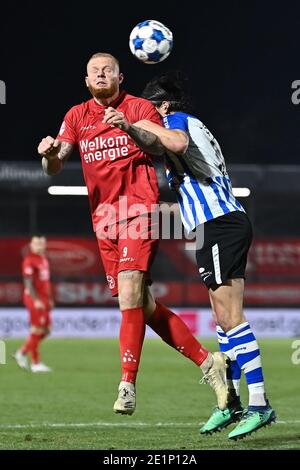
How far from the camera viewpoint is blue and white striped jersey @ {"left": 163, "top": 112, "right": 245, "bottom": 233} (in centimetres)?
640

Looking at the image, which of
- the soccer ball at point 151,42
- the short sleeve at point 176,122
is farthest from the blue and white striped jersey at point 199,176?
the soccer ball at point 151,42

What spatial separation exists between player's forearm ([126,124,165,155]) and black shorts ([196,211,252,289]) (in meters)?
0.71

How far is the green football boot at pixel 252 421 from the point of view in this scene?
5996mm

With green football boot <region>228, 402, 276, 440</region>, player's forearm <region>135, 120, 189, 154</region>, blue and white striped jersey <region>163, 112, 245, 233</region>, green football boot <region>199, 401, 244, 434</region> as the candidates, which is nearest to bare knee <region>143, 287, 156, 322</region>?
blue and white striped jersey <region>163, 112, 245, 233</region>

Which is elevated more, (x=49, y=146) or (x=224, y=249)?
(x=49, y=146)

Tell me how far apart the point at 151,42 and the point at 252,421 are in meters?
2.76

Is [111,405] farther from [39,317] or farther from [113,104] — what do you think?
[39,317]

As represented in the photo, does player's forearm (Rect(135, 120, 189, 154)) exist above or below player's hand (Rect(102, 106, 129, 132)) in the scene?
below

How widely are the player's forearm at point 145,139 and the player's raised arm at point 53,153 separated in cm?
56

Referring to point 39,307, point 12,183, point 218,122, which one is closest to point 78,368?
point 39,307

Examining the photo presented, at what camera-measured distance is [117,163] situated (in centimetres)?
650

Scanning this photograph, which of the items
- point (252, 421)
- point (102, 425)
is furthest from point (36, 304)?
point (252, 421)

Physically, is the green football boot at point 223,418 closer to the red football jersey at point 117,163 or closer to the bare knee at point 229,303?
the bare knee at point 229,303

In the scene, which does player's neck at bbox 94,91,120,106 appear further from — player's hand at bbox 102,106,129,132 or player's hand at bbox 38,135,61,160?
player's hand at bbox 102,106,129,132
